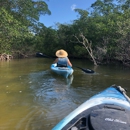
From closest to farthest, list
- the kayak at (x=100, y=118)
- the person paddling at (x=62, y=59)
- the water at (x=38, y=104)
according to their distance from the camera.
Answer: the kayak at (x=100, y=118) → the water at (x=38, y=104) → the person paddling at (x=62, y=59)

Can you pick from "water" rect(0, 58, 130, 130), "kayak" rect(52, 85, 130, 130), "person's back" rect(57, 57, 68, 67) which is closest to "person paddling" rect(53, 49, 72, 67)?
"person's back" rect(57, 57, 68, 67)

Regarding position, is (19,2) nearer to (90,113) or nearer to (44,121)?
(44,121)

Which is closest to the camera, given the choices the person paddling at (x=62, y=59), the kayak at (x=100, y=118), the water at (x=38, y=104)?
the kayak at (x=100, y=118)

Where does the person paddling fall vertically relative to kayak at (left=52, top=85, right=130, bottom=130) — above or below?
above

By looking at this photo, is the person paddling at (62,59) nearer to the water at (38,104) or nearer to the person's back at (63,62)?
the person's back at (63,62)

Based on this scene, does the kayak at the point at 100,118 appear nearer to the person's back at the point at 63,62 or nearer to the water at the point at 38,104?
the water at the point at 38,104

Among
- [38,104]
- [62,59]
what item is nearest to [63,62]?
Answer: [62,59]

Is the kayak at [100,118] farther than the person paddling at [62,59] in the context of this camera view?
No

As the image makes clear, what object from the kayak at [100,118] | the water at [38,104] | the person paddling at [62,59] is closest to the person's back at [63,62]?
the person paddling at [62,59]

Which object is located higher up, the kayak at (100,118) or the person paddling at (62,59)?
the person paddling at (62,59)

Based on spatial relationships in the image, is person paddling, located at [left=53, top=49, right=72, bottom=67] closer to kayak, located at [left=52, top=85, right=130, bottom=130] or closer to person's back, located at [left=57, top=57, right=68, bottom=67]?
person's back, located at [left=57, top=57, right=68, bottom=67]

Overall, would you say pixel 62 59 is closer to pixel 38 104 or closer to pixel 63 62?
pixel 63 62

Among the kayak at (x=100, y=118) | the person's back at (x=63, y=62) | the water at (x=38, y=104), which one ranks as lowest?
the water at (x=38, y=104)

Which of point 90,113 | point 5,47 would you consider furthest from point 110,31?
point 90,113
